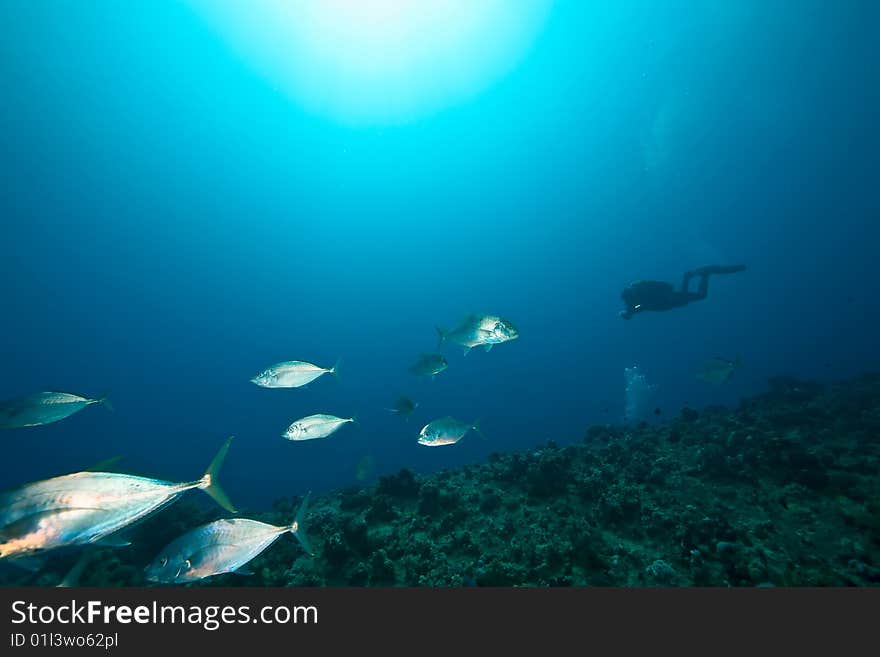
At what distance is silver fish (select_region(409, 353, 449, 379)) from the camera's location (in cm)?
864

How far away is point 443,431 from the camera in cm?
779

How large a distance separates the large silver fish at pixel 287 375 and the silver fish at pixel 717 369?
1333cm

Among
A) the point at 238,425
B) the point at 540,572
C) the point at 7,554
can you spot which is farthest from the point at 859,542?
the point at 238,425

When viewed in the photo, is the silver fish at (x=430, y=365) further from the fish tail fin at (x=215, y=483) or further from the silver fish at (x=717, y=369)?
the silver fish at (x=717, y=369)

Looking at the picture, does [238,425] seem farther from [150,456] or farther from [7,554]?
[7,554]

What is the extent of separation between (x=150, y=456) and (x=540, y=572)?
302 ft

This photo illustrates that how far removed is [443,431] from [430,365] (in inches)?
67.1

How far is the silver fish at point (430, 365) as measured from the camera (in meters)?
8.64

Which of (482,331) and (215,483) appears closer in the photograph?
(215,483)

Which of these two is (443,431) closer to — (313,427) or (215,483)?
(313,427)

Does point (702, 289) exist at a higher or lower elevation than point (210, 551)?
higher

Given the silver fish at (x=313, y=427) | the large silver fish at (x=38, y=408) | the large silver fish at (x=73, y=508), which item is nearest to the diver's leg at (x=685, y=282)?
the silver fish at (x=313, y=427)

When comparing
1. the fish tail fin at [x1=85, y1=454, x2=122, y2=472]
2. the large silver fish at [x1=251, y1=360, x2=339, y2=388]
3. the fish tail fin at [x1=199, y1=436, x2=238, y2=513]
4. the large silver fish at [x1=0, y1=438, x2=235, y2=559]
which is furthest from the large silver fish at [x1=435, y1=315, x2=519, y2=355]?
the fish tail fin at [x1=85, y1=454, x2=122, y2=472]

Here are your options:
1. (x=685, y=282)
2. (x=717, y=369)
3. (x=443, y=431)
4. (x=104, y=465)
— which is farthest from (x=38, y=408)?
(x=685, y=282)
